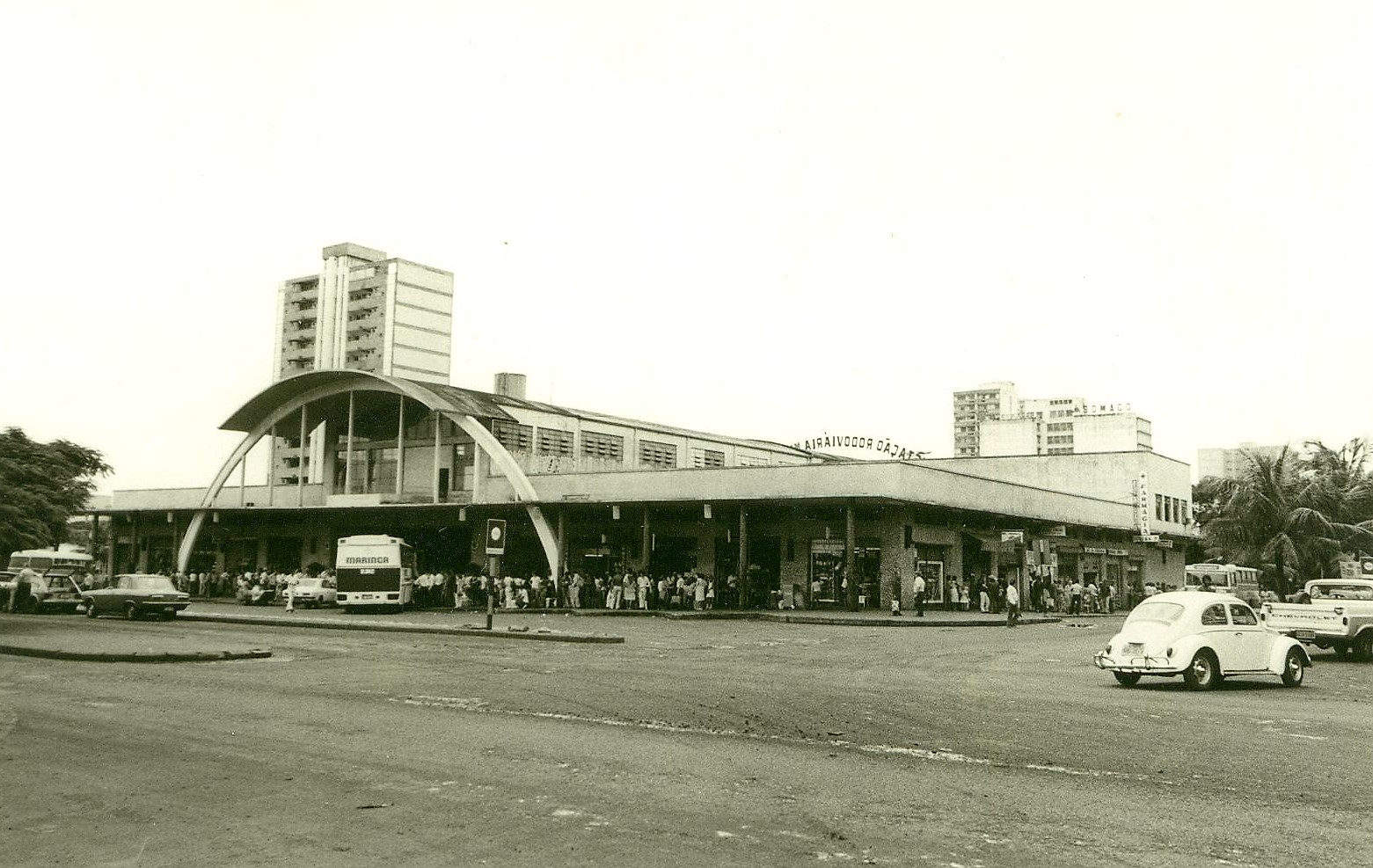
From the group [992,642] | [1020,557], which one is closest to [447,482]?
[1020,557]

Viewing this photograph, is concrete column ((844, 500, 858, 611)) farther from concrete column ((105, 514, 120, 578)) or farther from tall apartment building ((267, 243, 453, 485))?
tall apartment building ((267, 243, 453, 485))

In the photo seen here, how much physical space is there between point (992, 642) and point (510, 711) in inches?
607

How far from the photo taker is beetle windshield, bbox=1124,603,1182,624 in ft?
54.1

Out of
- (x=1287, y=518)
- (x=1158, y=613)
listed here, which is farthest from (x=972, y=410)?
(x=1158, y=613)

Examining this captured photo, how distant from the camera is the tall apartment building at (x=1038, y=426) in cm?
7738

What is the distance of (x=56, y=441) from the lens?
4769 cm

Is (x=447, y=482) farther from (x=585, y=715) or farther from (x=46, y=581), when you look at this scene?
(x=585, y=715)

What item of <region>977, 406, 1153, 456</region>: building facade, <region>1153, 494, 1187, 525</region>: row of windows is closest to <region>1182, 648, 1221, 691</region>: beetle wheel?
<region>1153, 494, 1187, 525</region>: row of windows

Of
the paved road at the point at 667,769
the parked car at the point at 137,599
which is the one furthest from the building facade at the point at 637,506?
the paved road at the point at 667,769

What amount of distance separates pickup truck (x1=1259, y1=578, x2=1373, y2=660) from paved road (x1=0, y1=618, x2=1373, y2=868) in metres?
5.35

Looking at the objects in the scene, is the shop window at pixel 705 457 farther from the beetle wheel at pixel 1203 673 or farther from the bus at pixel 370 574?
the beetle wheel at pixel 1203 673

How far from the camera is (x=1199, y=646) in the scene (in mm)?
16031

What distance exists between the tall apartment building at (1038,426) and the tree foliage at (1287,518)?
10975 millimetres

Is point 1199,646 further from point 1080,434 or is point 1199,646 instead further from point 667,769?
point 1080,434
